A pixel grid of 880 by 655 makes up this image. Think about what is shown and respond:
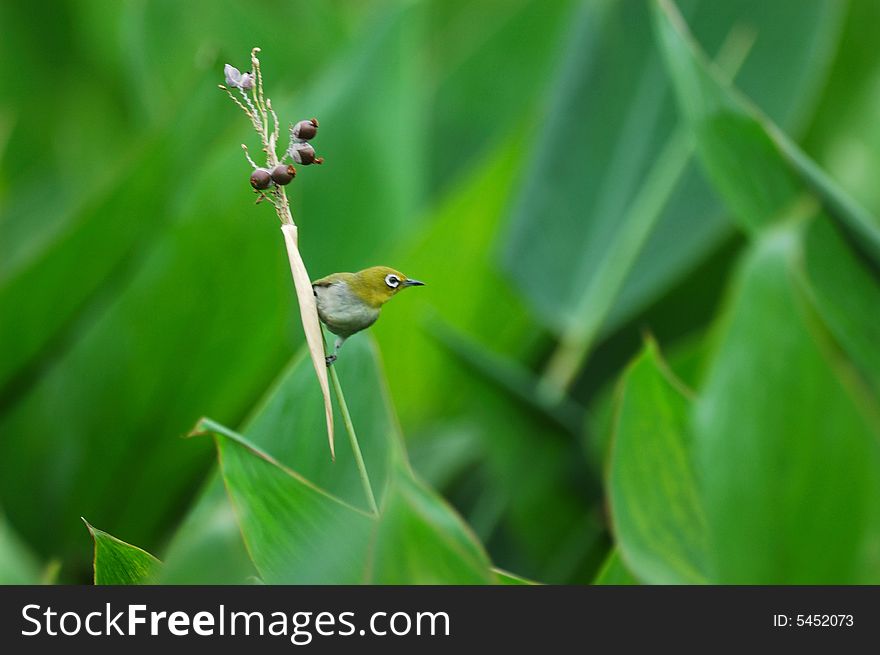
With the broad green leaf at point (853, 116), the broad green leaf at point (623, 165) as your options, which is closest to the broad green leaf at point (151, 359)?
the broad green leaf at point (623, 165)

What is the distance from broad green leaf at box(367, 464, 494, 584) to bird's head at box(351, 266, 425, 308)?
0.11 ft

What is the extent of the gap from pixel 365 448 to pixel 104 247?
19 cm

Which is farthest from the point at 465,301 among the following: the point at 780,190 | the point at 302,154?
the point at 302,154

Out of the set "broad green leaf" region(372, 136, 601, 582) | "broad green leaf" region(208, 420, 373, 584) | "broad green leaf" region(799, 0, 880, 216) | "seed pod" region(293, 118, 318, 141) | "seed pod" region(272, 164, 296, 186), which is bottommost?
"broad green leaf" region(208, 420, 373, 584)

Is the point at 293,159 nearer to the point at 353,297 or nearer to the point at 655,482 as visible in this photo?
the point at 353,297

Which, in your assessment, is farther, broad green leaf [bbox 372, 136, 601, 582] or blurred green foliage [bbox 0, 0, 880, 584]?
broad green leaf [bbox 372, 136, 601, 582]

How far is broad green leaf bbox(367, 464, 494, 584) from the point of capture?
0.20m

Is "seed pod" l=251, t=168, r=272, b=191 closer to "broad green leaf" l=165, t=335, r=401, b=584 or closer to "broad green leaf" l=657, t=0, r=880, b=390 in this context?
"broad green leaf" l=165, t=335, r=401, b=584

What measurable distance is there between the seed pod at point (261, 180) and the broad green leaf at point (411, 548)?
0.18 feet

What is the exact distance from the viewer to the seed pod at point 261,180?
20 cm

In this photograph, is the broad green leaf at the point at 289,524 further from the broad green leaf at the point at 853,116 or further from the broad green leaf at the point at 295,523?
the broad green leaf at the point at 853,116

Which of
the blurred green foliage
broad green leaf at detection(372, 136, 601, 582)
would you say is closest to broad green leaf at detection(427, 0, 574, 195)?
the blurred green foliage

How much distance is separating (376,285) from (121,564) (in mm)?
78

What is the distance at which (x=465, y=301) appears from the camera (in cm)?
48
